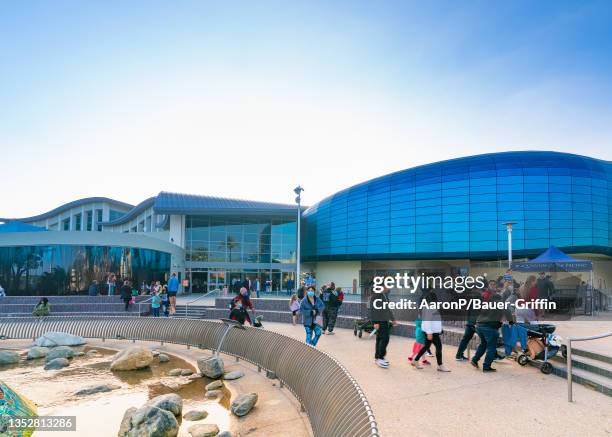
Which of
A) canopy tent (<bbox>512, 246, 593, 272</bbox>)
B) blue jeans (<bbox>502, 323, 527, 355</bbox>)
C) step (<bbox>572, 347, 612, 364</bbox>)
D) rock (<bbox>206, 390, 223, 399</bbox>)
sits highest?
canopy tent (<bbox>512, 246, 593, 272</bbox>)

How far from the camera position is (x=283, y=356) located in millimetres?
8320

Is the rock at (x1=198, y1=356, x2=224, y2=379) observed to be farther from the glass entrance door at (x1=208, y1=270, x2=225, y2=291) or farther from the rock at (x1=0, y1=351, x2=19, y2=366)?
the glass entrance door at (x1=208, y1=270, x2=225, y2=291)

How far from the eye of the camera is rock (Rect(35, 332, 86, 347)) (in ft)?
42.2

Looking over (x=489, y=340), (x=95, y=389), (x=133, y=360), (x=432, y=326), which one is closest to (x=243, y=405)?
(x=95, y=389)

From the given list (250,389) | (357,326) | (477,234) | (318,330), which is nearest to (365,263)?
(477,234)

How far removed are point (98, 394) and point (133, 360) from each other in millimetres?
2128

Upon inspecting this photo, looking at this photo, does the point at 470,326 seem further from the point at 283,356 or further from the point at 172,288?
the point at 172,288

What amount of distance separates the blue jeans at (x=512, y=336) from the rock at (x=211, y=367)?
623 centimetres

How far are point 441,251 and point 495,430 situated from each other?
36625 millimetres

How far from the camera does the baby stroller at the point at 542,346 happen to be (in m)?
8.15

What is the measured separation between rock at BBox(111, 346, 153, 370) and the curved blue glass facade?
3433cm

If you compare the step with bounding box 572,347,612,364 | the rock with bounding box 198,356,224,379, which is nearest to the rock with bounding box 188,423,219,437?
the rock with bounding box 198,356,224,379

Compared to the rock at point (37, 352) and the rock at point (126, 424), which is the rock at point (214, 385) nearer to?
the rock at point (126, 424)

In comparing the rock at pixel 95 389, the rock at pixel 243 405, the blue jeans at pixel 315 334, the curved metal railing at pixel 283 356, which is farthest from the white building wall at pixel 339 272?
the rock at pixel 243 405
